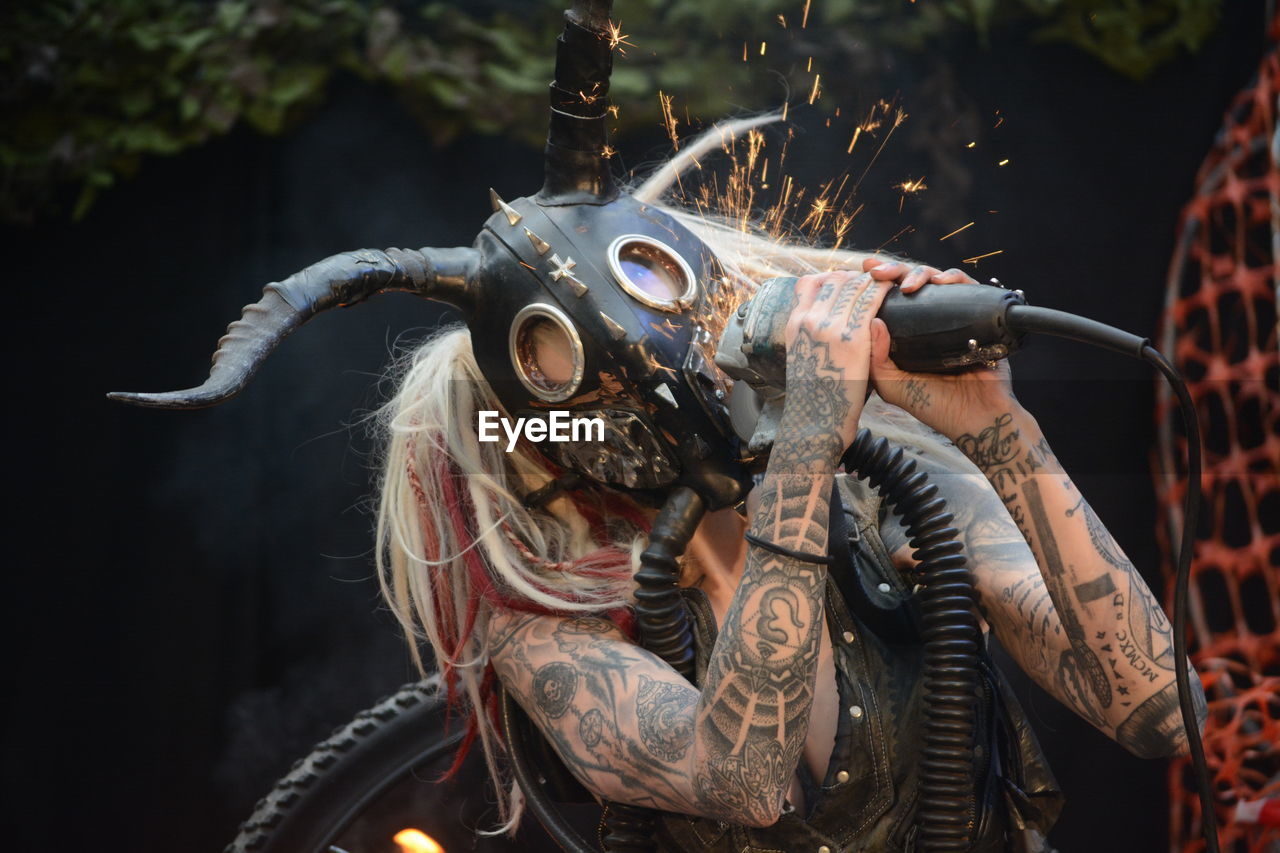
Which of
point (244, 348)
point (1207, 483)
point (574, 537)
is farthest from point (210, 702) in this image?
point (1207, 483)

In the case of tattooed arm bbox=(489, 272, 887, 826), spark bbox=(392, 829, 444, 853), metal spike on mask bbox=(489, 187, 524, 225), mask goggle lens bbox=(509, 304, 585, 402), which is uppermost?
metal spike on mask bbox=(489, 187, 524, 225)

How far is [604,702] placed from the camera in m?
1.46

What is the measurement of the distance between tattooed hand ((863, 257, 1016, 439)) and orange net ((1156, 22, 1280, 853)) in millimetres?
1083

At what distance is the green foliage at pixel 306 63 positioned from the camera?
2.28m

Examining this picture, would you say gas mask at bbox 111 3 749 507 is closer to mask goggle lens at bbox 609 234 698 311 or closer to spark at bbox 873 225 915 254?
mask goggle lens at bbox 609 234 698 311

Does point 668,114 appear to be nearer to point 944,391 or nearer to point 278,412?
point 278,412

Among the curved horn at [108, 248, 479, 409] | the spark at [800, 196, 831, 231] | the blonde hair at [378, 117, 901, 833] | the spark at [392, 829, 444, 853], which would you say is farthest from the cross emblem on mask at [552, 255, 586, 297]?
the spark at [392, 829, 444, 853]

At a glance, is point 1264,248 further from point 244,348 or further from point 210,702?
point 210,702

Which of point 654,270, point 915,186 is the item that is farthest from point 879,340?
point 915,186

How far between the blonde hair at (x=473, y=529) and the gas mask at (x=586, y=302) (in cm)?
11

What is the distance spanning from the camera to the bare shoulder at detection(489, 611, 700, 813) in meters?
1.39

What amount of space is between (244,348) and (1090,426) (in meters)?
1.53

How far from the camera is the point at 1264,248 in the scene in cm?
221

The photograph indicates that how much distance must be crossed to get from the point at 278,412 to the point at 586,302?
1130mm
